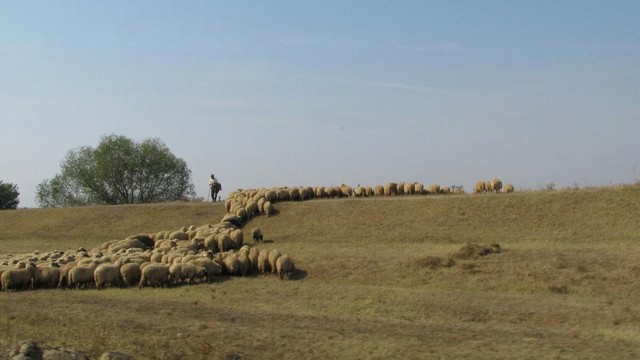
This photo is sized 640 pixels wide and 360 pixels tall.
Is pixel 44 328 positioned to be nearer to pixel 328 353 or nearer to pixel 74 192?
pixel 328 353

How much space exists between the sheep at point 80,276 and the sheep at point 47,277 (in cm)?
63

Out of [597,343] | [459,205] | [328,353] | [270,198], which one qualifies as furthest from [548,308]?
[270,198]

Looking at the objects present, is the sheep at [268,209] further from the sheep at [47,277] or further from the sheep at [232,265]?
the sheep at [47,277]

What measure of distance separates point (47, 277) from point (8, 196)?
5636 cm

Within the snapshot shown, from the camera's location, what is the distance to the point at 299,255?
81.0 ft

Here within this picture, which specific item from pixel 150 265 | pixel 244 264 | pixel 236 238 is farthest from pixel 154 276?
pixel 236 238

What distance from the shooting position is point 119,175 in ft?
203

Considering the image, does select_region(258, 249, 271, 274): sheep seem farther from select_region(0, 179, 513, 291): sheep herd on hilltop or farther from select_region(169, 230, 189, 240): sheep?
select_region(169, 230, 189, 240): sheep

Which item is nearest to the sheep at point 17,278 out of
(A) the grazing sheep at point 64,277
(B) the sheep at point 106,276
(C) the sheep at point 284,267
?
(A) the grazing sheep at point 64,277

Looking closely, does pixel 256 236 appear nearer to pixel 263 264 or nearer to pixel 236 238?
pixel 236 238

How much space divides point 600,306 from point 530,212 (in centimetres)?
1172

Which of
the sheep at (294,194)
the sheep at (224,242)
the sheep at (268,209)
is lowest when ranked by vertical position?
the sheep at (224,242)

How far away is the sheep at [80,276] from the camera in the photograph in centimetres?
2083

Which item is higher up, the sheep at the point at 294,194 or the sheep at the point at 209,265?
the sheep at the point at 294,194
